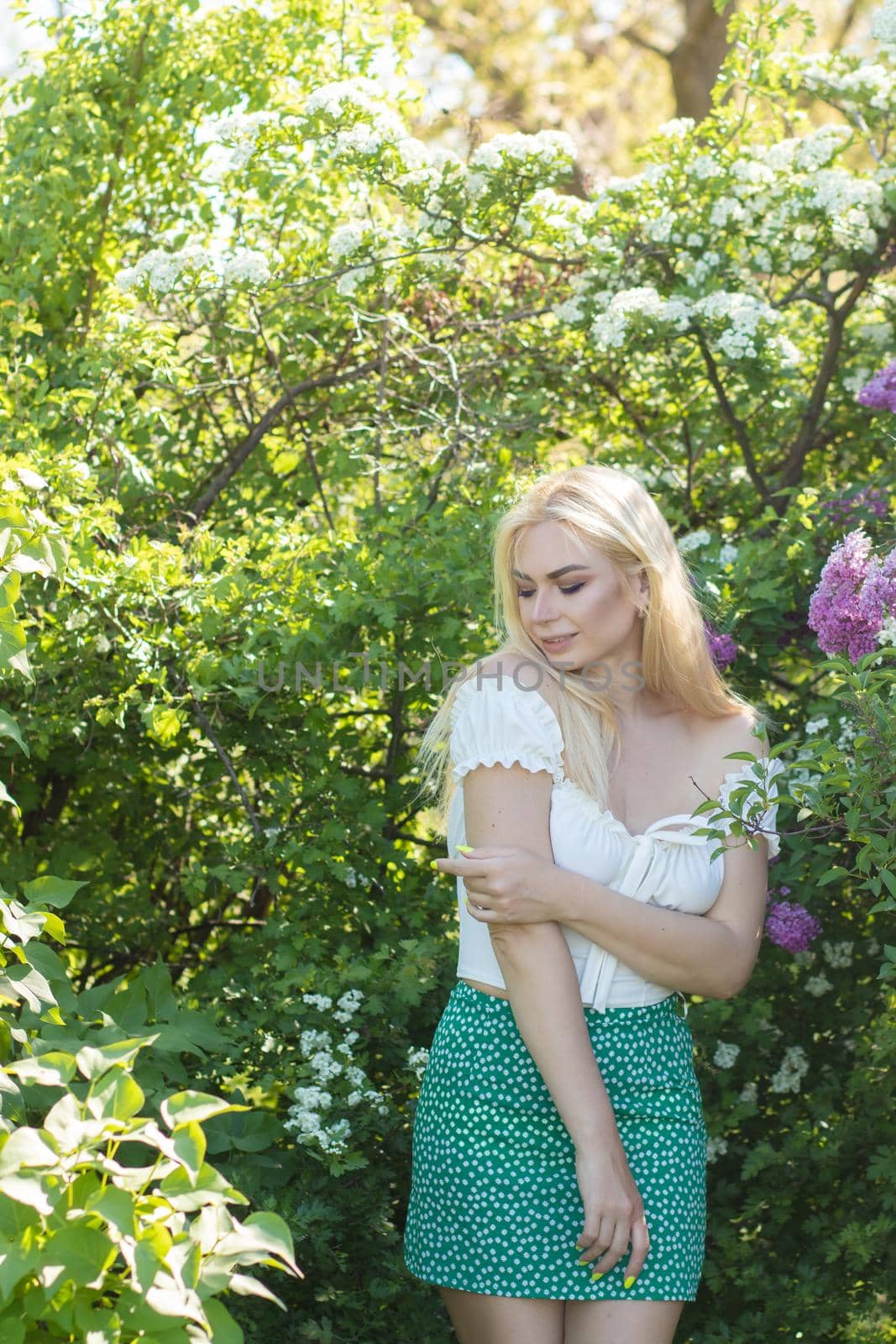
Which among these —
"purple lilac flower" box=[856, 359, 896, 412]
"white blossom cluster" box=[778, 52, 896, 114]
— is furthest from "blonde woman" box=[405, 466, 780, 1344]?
"white blossom cluster" box=[778, 52, 896, 114]

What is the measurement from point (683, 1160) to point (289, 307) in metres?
2.65

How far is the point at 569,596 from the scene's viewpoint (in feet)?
7.20

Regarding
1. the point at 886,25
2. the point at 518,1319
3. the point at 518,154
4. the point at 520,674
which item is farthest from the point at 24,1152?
the point at 886,25

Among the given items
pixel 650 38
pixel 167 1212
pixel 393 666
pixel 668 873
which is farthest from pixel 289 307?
pixel 650 38

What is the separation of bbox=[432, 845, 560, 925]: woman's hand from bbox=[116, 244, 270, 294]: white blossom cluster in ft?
6.74

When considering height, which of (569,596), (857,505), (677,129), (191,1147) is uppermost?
(677,129)

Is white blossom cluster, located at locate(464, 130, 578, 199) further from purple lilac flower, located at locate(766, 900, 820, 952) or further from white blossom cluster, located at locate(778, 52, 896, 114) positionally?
purple lilac flower, located at locate(766, 900, 820, 952)

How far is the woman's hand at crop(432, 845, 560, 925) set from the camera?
1.92 metres

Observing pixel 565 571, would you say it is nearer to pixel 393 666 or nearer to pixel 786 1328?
pixel 393 666

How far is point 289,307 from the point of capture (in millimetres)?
3879

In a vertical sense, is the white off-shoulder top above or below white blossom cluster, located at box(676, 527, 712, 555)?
below

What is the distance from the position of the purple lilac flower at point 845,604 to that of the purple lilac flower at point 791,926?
0.61 metres

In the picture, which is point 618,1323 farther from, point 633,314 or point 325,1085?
point 633,314

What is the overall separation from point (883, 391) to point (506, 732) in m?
1.66
